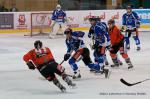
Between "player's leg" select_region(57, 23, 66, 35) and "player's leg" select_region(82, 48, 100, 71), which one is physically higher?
"player's leg" select_region(57, 23, 66, 35)

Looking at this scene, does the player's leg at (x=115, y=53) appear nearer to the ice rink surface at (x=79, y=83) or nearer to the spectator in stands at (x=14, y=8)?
the ice rink surface at (x=79, y=83)

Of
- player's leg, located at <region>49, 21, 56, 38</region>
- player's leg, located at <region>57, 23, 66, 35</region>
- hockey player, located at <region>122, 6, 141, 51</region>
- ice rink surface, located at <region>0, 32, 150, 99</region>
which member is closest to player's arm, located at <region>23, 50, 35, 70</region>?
ice rink surface, located at <region>0, 32, 150, 99</region>

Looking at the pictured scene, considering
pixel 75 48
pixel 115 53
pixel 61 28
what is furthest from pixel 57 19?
pixel 75 48

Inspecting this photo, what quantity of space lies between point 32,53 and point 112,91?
170 centimetres

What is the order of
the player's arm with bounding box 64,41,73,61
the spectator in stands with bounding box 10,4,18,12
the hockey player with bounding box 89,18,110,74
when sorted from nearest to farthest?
1. the player's arm with bounding box 64,41,73,61
2. the hockey player with bounding box 89,18,110,74
3. the spectator in stands with bounding box 10,4,18,12

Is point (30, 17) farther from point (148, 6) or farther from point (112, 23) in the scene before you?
point (112, 23)

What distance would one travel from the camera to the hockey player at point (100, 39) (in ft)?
41.2

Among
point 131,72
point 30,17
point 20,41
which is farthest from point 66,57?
point 30,17

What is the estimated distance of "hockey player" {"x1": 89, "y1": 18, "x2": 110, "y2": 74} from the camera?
12.6 metres

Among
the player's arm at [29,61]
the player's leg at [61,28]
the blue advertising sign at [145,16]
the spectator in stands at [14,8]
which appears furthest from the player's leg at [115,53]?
the spectator in stands at [14,8]

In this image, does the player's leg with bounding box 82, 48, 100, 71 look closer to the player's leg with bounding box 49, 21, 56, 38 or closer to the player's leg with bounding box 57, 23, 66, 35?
the player's leg with bounding box 49, 21, 56, 38

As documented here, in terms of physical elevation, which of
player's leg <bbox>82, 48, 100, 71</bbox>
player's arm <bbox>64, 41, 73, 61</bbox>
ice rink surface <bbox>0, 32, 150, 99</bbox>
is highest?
player's arm <bbox>64, 41, 73, 61</bbox>

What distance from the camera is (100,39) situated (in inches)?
500

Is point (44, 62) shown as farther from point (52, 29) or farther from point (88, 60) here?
point (52, 29)
